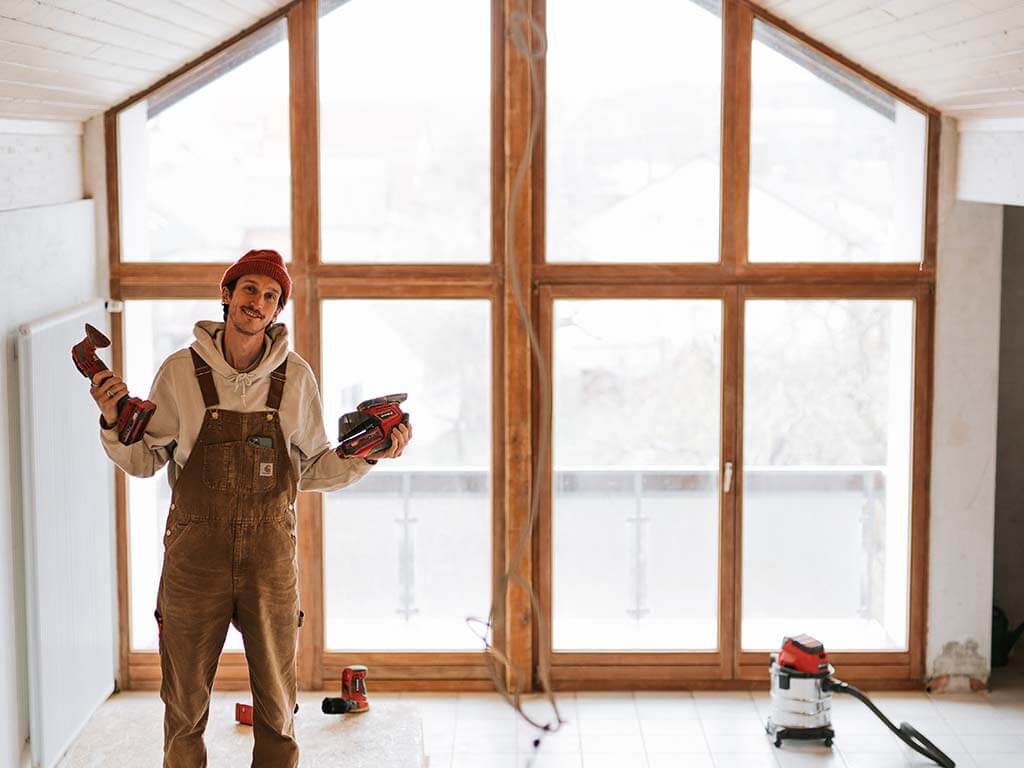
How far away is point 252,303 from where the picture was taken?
11.7 feet

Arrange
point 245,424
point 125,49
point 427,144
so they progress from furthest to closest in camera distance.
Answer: point 427,144, point 125,49, point 245,424

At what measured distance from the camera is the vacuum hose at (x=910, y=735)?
4.73 m

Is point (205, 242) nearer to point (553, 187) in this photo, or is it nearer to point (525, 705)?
point (553, 187)

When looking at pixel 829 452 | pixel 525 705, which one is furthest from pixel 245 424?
pixel 829 452

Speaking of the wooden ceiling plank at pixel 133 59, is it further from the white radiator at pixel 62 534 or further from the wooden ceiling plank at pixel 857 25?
the wooden ceiling plank at pixel 857 25

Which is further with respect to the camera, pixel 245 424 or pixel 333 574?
pixel 333 574

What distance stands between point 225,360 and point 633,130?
89.7 inches

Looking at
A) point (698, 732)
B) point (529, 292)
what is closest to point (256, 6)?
point (529, 292)

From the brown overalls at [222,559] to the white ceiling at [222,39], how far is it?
1029 millimetres

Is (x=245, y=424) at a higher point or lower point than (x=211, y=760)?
higher

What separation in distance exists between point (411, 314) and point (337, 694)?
1.56 m

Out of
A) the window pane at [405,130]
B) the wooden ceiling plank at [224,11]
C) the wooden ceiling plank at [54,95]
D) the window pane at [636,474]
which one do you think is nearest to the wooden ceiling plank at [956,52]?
the window pane at [636,474]

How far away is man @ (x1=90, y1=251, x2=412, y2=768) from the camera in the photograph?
11.7ft

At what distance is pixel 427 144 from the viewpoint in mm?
5250
